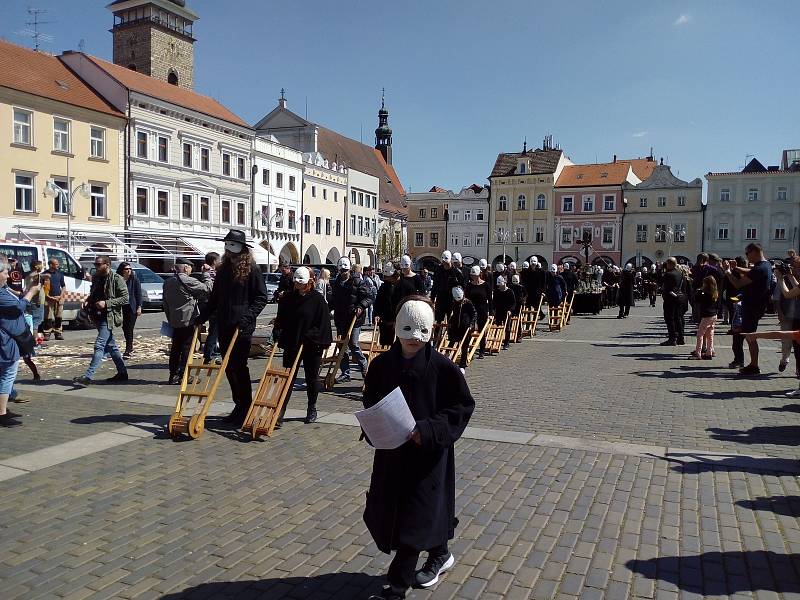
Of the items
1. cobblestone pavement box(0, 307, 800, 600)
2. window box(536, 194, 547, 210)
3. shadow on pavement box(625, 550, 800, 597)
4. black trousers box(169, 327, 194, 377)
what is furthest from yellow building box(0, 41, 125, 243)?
window box(536, 194, 547, 210)

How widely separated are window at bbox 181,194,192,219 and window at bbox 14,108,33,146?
405 inches

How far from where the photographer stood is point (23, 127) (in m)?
32.8

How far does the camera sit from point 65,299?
57.9 feet

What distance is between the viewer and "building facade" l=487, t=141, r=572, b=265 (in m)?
70.2

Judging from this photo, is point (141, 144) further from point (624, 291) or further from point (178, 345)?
point (178, 345)

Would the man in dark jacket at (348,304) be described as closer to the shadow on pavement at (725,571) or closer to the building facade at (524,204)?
the shadow on pavement at (725,571)

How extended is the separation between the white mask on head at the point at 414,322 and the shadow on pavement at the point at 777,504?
3.26 m

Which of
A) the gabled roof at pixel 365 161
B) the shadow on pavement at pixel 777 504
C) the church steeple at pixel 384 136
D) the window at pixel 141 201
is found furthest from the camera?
the church steeple at pixel 384 136

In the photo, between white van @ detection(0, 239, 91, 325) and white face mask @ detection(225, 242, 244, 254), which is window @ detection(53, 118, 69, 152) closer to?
white van @ detection(0, 239, 91, 325)

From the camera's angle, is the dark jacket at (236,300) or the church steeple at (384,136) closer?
the dark jacket at (236,300)

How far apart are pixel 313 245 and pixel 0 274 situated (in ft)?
168

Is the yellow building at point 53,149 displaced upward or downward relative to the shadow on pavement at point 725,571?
upward

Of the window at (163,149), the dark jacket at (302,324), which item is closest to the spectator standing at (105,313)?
the dark jacket at (302,324)

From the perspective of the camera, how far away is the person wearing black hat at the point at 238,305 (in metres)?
7.18
